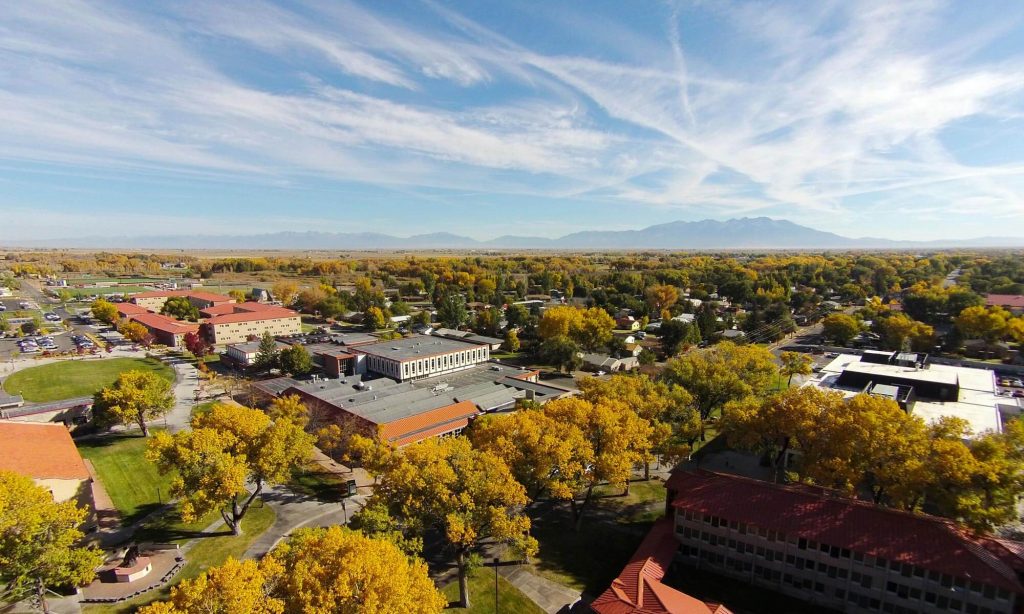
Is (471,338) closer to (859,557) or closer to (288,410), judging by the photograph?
(288,410)

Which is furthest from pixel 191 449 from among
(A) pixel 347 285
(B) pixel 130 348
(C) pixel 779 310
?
(A) pixel 347 285

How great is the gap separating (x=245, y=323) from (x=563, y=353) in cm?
4929

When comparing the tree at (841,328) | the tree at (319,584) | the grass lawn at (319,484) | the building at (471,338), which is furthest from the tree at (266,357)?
the tree at (841,328)

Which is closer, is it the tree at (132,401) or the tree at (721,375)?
the tree at (721,375)

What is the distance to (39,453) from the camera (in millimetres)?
26688

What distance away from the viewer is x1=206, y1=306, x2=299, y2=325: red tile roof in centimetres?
7200

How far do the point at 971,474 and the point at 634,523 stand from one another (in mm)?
15677

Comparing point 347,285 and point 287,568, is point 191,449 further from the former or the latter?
point 347,285

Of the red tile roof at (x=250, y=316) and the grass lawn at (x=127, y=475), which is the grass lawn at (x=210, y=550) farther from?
the red tile roof at (x=250, y=316)

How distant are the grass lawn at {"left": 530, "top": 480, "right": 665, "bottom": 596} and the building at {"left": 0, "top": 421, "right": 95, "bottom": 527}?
23.8m

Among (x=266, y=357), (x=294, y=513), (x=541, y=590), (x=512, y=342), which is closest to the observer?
(x=541, y=590)

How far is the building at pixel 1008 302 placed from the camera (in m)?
78.4

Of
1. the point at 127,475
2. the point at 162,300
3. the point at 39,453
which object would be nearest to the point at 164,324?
the point at 162,300

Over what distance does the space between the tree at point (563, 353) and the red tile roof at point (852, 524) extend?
1337 inches
